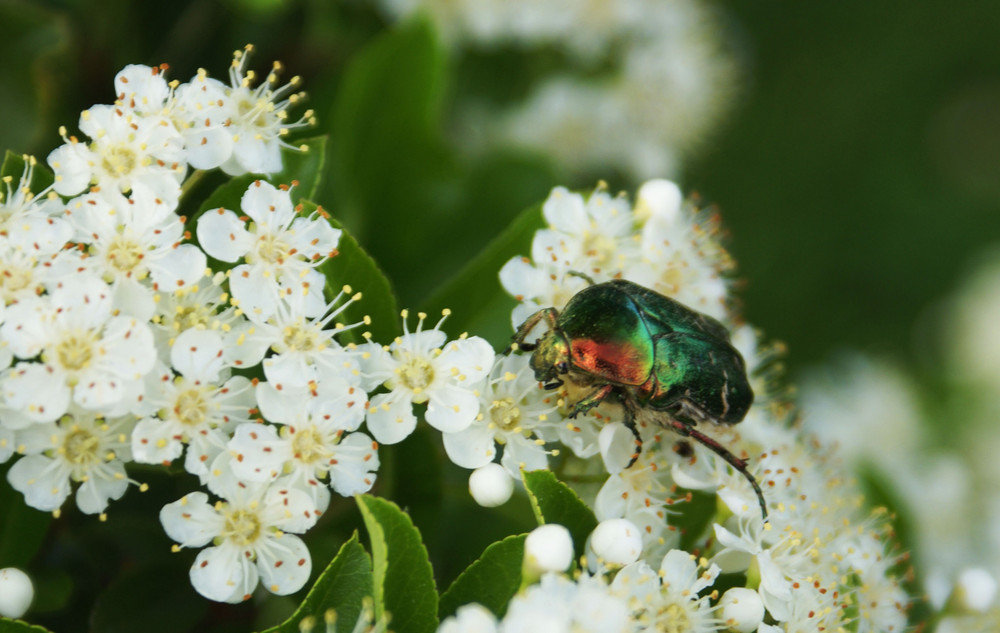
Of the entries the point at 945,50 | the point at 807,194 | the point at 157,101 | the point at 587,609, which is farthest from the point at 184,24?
the point at 945,50

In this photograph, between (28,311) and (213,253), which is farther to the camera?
(213,253)

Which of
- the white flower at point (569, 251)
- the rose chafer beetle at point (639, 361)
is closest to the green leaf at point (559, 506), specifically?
the rose chafer beetle at point (639, 361)

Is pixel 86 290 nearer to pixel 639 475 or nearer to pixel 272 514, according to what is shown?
pixel 272 514

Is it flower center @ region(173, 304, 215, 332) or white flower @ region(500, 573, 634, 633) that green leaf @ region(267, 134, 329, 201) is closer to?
flower center @ region(173, 304, 215, 332)

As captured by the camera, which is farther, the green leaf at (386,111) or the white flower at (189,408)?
the green leaf at (386,111)

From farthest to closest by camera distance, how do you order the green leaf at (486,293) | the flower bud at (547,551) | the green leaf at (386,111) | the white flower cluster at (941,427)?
the white flower cluster at (941,427) < the green leaf at (386,111) < the green leaf at (486,293) < the flower bud at (547,551)

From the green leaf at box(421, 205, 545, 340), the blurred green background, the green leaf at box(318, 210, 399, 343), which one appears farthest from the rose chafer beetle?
the blurred green background

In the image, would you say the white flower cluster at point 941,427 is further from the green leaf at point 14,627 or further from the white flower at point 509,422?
the green leaf at point 14,627
